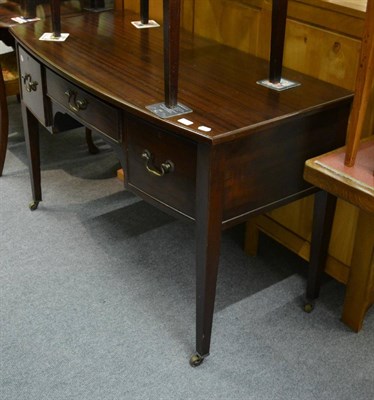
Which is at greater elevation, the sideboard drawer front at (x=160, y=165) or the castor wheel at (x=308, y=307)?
the sideboard drawer front at (x=160, y=165)

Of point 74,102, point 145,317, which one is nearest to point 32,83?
point 74,102

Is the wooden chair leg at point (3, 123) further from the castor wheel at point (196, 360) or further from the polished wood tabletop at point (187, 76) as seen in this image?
the castor wheel at point (196, 360)

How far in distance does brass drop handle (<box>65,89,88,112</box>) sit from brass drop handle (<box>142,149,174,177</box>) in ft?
0.96

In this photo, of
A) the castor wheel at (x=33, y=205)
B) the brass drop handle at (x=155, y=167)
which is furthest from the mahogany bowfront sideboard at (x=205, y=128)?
the castor wheel at (x=33, y=205)

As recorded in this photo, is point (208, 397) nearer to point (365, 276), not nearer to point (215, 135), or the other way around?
point (365, 276)

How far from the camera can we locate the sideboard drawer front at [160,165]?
1.41 m

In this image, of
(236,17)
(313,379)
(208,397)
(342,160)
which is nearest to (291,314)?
(313,379)

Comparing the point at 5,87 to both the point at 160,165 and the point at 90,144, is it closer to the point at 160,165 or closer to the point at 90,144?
the point at 90,144

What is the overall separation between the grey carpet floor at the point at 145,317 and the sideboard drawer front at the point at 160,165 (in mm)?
450

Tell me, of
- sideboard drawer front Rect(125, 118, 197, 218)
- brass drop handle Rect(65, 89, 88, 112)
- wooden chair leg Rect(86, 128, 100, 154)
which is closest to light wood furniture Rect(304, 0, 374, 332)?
sideboard drawer front Rect(125, 118, 197, 218)

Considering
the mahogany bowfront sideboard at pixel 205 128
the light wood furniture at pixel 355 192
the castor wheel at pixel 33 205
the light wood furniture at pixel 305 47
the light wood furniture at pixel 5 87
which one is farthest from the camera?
the light wood furniture at pixel 5 87

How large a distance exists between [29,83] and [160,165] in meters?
0.75

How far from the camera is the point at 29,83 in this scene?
2.01 m

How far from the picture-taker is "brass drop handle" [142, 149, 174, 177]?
1.45 metres
